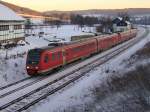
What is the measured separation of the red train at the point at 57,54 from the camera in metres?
29.5

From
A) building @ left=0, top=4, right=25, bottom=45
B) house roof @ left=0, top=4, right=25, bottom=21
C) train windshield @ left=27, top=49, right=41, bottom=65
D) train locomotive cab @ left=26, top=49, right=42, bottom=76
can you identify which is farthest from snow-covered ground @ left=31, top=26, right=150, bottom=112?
house roof @ left=0, top=4, right=25, bottom=21

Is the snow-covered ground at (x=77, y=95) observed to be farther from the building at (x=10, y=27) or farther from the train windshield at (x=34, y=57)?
the building at (x=10, y=27)

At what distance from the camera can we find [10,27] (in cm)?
4888

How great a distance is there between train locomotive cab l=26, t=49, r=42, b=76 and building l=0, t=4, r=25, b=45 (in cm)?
1698

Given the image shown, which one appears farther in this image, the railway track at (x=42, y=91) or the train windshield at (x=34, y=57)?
the train windshield at (x=34, y=57)

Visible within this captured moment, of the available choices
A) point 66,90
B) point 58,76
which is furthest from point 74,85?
point 58,76

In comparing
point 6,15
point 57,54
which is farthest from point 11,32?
point 57,54

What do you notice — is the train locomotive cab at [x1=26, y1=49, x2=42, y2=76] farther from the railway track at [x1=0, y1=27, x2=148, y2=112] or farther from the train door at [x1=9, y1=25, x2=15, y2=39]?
the train door at [x1=9, y1=25, x2=15, y2=39]

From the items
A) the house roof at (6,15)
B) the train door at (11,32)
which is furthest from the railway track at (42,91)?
the train door at (11,32)

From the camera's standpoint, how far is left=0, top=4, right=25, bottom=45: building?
153 ft

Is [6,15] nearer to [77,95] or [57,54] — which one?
[57,54]

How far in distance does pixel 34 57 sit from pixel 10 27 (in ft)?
66.6

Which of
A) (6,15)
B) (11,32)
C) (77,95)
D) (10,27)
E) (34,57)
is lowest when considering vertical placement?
(77,95)

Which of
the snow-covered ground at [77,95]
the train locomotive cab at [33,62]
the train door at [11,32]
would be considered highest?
the train door at [11,32]
